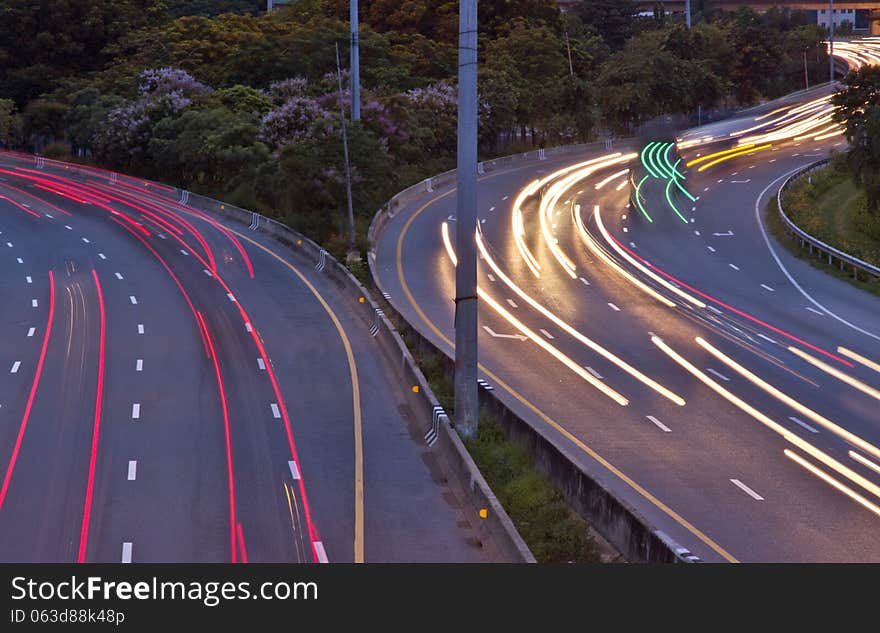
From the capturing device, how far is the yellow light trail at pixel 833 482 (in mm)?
25050

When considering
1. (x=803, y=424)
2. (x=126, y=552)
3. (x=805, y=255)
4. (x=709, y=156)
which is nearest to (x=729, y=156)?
(x=709, y=156)

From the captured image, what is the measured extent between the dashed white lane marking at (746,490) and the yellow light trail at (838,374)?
30.7ft

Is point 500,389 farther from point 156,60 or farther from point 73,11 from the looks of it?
point 73,11

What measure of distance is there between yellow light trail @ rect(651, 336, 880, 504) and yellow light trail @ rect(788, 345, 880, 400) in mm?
3781

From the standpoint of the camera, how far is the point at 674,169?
86.0m

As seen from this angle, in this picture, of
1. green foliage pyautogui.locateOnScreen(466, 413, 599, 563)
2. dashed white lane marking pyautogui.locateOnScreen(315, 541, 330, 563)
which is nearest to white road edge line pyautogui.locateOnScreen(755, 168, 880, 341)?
green foliage pyautogui.locateOnScreen(466, 413, 599, 563)

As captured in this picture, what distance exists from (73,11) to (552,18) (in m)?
48.7

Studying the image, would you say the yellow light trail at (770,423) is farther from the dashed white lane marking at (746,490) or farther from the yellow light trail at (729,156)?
the yellow light trail at (729,156)

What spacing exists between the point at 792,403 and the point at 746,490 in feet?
26.3

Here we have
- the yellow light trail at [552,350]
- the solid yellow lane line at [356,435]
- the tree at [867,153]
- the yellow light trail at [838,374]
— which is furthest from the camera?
the tree at [867,153]

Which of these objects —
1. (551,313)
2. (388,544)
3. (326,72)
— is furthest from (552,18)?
(388,544)

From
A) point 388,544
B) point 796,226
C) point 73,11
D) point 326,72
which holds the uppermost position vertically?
point 73,11

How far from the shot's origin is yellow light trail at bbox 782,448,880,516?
25.0 m

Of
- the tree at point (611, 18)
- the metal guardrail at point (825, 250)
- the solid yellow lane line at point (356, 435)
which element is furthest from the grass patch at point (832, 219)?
the tree at point (611, 18)
